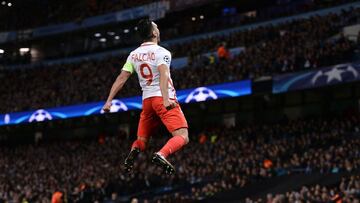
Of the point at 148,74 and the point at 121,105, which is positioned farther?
the point at 121,105

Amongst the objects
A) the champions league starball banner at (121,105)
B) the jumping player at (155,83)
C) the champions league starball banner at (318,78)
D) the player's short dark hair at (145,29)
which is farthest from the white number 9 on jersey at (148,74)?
the champions league starball banner at (318,78)

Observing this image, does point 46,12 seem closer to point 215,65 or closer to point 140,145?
point 215,65

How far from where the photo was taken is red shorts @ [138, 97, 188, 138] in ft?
28.2

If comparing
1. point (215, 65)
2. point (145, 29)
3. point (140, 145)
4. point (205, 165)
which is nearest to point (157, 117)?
point (140, 145)

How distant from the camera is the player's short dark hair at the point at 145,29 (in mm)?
8562

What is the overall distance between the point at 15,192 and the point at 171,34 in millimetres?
19655

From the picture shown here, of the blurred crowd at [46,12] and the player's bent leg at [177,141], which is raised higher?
the blurred crowd at [46,12]

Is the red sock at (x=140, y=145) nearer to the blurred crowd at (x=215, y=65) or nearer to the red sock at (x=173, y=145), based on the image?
the red sock at (x=173, y=145)

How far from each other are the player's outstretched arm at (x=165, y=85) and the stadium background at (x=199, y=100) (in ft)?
38.4

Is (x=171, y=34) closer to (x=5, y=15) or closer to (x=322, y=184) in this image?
(x=5, y=15)

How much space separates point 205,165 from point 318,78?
6.87m

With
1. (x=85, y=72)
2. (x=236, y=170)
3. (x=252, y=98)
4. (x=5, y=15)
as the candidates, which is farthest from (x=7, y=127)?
(x=236, y=170)

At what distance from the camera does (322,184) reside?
24812 millimetres

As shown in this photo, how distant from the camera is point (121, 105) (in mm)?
39125
